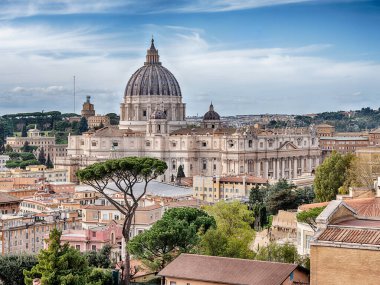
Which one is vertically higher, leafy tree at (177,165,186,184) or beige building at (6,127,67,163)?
beige building at (6,127,67,163)

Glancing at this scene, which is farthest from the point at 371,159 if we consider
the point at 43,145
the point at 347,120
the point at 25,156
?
the point at 347,120

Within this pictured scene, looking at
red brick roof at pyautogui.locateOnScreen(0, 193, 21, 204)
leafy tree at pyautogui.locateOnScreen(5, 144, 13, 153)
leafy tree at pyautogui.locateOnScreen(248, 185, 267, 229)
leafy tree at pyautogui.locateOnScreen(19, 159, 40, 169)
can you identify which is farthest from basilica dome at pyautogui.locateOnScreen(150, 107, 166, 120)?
leafy tree at pyautogui.locateOnScreen(5, 144, 13, 153)

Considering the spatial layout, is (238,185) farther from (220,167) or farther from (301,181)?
(220,167)

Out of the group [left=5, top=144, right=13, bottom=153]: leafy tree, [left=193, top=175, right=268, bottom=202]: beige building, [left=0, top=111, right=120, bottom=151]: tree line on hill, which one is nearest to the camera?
[left=193, top=175, right=268, bottom=202]: beige building

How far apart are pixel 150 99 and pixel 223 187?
2932 cm

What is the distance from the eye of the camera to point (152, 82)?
79688 millimetres

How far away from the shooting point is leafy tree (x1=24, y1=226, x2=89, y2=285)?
2072 cm

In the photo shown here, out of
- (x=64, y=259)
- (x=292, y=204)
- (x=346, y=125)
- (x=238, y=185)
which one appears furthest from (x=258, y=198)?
(x=346, y=125)

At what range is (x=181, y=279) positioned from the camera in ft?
61.1

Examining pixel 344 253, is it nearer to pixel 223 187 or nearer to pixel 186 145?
pixel 223 187

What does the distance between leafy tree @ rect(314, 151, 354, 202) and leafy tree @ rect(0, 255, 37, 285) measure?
15044 millimetres

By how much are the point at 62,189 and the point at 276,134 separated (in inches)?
1075

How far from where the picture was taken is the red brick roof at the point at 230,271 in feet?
57.8

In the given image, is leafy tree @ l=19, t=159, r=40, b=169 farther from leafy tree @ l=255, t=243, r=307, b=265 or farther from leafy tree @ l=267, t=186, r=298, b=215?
leafy tree @ l=255, t=243, r=307, b=265
